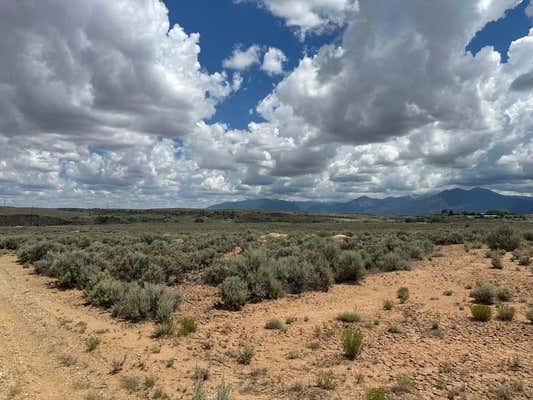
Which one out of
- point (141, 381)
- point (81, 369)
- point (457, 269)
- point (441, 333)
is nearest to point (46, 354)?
point (81, 369)

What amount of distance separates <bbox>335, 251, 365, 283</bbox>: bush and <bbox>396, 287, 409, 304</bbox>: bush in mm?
2544

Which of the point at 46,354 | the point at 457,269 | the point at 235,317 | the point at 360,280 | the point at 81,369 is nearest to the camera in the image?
the point at 81,369

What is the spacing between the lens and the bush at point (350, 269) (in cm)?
1541

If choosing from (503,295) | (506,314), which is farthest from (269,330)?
(503,295)

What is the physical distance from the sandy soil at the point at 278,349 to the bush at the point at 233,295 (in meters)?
0.30

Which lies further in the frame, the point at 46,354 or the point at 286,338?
Answer: the point at 286,338

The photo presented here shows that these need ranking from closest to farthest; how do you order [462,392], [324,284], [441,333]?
[462,392] < [441,333] < [324,284]

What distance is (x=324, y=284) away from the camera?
1428cm

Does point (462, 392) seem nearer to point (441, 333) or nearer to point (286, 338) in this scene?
point (441, 333)

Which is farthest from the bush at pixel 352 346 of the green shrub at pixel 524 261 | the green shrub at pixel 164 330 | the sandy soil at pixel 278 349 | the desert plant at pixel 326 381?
the green shrub at pixel 524 261

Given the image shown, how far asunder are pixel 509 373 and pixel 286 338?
4.57 metres

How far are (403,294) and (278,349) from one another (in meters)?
5.93

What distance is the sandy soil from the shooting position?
6.34 metres

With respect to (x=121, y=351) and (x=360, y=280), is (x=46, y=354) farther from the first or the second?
(x=360, y=280)
